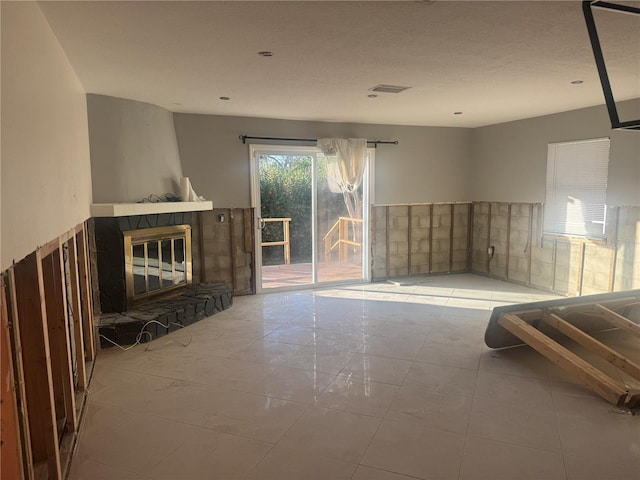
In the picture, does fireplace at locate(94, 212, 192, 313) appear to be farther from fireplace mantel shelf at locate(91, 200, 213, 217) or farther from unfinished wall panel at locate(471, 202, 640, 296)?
unfinished wall panel at locate(471, 202, 640, 296)

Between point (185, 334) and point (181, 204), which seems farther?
point (181, 204)

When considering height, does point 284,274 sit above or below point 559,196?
below

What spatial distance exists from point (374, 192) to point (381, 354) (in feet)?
11.2

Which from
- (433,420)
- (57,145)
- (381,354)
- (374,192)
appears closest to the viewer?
(57,145)

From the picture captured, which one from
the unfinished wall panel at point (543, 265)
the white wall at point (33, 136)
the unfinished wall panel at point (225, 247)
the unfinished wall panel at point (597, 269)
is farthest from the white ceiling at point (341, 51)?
the unfinished wall panel at point (543, 265)

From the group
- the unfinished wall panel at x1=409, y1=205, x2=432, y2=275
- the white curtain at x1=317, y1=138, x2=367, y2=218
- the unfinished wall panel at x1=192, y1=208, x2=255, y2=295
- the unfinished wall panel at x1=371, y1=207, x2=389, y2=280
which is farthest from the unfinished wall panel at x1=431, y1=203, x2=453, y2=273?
the unfinished wall panel at x1=192, y1=208, x2=255, y2=295

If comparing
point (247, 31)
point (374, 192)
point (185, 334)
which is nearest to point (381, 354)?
point (185, 334)

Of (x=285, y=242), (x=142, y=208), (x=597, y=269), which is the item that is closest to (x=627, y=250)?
(x=597, y=269)

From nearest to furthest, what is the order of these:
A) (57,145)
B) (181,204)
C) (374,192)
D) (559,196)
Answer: (57,145)
(181,204)
(559,196)
(374,192)

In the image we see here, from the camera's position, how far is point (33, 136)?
6.25ft

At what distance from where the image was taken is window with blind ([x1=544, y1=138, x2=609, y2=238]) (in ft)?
17.2

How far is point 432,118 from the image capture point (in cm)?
614

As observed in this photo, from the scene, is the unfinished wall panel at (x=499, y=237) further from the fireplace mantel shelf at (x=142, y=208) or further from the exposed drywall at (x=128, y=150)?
the exposed drywall at (x=128, y=150)

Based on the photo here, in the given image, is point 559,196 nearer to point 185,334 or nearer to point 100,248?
point 185,334
